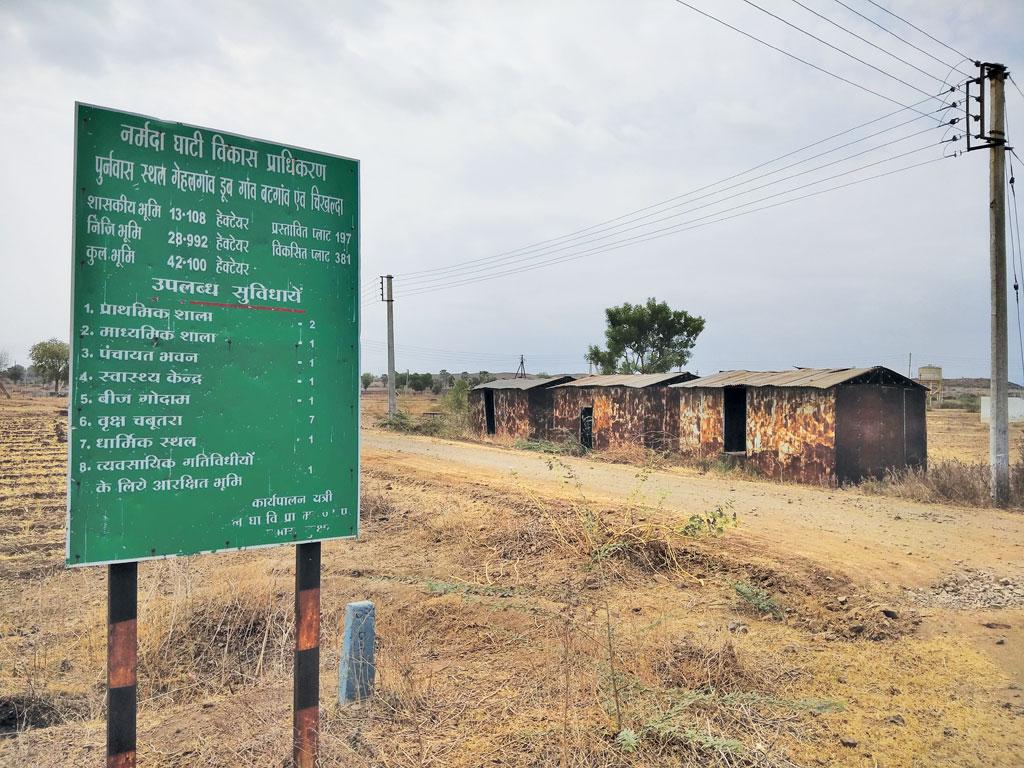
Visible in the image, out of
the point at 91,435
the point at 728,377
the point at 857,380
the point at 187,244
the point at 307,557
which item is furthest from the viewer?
the point at 728,377

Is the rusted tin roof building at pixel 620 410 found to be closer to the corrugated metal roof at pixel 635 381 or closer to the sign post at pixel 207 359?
the corrugated metal roof at pixel 635 381

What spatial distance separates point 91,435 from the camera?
271 centimetres

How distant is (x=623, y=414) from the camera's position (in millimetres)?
21234

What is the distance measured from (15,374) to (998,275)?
362ft

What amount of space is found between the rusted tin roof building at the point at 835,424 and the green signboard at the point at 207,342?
13148 mm

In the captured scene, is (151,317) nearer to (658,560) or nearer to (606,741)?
(606,741)

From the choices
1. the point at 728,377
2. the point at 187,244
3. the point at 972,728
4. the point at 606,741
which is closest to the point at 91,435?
the point at 187,244

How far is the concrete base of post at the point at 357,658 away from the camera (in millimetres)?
4059

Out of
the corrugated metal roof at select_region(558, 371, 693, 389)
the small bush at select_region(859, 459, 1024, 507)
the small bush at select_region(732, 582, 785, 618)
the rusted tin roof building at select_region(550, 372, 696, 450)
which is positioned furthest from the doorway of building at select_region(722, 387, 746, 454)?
the small bush at select_region(732, 582, 785, 618)

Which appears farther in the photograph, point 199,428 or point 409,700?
point 409,700

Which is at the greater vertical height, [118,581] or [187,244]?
[187,244]

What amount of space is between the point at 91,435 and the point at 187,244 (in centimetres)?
86

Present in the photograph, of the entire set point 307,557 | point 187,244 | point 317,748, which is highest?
point 187,244

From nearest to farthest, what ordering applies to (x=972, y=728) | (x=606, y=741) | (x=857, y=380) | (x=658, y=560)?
(x=606, y=741) → (x=972, y=728) → (x=658, y=560) → (x=857, y=380)
